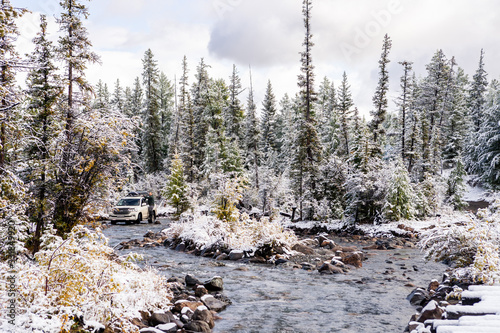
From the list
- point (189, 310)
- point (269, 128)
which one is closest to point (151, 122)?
point (269, 128)

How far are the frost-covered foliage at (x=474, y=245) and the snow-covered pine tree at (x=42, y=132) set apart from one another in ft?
32.6

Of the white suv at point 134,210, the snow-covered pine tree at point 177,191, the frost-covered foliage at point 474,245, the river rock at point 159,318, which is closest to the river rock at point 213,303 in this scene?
the river rock at point 159,318

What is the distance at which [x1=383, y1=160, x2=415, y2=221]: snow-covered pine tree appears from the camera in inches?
1051

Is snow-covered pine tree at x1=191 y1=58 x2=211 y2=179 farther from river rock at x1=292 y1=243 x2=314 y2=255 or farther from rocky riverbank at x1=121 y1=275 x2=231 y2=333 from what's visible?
rocky riverbank at x1=121 y1=275 x2=231 y2=333

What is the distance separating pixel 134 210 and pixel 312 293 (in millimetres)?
22274

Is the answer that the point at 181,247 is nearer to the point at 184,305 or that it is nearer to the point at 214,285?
the point at 214,285

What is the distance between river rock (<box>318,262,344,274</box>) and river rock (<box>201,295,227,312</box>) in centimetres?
551

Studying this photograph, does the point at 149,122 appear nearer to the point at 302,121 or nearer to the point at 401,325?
the point at 302,121

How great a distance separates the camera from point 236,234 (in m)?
18.5

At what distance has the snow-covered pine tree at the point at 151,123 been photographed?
182 ft

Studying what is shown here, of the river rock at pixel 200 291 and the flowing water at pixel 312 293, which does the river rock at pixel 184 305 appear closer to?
the flowing water at pixel 312 293

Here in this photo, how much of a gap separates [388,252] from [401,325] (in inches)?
433

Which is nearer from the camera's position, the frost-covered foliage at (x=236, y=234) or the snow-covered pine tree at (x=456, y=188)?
the frost-covered foliage at (x=236, y=234)

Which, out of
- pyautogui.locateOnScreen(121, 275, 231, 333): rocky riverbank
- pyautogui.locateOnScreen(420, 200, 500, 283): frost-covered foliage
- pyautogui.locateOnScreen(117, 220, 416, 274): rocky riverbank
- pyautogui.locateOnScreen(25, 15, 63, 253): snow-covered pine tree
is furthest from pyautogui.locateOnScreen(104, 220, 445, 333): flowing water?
pyautogui.locateOnScreen(25, 15, 63, 253): snow-covered pine tree
